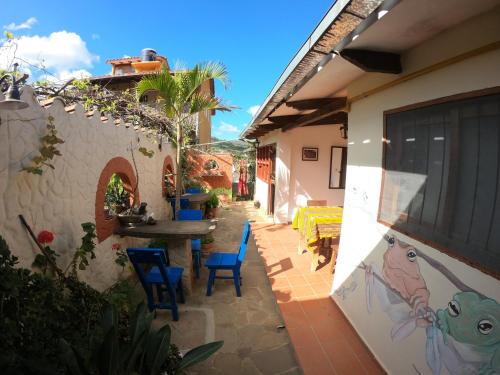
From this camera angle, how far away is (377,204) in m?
2.92

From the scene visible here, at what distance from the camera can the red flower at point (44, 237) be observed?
2.51m

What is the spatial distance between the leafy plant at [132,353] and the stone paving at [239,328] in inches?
27.7

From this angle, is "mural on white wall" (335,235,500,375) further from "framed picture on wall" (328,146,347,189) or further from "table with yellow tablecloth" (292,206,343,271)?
"framed picture on wall" (328,146,347,189)

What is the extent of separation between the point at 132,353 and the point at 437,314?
2.41 meters

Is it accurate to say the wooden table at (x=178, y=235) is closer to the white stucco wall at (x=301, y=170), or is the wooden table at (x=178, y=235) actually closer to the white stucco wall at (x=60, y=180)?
the white stucco wall at (x=60, y=180)

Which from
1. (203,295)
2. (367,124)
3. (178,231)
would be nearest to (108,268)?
(178,231)

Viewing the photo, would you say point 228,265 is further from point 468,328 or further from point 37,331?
point 468,328

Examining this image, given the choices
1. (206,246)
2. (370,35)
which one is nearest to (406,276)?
(370,35)

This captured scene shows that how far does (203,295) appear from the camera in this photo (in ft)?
14.1

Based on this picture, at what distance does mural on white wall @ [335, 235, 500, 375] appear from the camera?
5.37 feet

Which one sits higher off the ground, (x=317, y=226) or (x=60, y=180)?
(x=60, y=180)

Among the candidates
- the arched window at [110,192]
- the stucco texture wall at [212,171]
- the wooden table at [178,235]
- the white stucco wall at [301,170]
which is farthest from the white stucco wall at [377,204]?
the stucco texture wall at [212,171]

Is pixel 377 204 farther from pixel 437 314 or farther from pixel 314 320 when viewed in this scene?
pixel 314 320

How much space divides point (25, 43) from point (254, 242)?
5703mm
